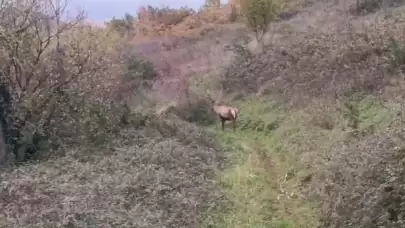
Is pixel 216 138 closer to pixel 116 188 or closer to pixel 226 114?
pixel 226 114

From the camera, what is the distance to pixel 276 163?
14.2 metres

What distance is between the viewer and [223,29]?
40500 millimetres

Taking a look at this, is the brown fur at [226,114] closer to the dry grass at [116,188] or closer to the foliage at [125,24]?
the dry grass at [116,188]

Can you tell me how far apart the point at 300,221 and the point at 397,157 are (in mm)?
2173

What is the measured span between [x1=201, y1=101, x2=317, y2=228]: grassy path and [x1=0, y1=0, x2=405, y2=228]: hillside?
0.15ft

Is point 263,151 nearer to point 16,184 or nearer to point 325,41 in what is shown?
point 16,184

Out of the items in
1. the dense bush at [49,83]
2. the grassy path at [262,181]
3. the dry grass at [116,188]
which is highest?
the dense bush at [49,83]

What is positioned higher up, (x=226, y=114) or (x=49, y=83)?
(x=49, y=83)

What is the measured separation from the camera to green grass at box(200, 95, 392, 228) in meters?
10.7

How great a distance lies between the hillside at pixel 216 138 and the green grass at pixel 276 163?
5 centimetres

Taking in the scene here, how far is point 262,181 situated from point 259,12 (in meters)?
16.6

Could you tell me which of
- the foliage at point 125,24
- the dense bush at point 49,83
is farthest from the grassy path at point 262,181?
the foliage at point 125,24

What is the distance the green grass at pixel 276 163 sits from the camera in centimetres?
1066

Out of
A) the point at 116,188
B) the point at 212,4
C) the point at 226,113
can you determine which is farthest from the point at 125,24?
the point at 116,188
